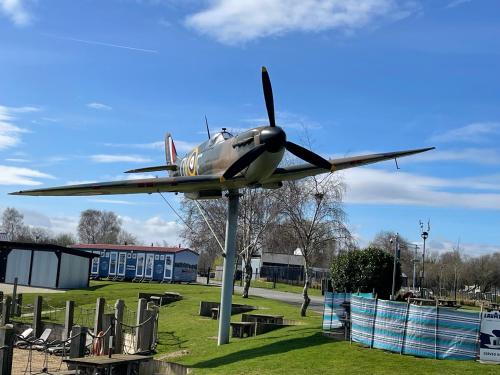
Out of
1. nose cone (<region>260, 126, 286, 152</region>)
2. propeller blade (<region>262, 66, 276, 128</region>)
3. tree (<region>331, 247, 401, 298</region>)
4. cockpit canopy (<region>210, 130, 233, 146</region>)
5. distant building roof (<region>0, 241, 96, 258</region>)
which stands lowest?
distant building roof (<region>0, 241, 96, 258</region>)

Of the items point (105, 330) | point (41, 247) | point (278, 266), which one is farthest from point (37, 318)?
point (278, 266)

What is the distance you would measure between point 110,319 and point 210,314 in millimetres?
9358

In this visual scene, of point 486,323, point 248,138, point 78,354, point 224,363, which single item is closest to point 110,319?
point 78,354

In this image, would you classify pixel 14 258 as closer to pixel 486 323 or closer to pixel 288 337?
pixel 288 337

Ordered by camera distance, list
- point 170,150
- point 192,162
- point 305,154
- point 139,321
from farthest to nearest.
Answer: point 170,150 → point 192,162 → point 139,321 → point 305,154

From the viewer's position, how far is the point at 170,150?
30.2m

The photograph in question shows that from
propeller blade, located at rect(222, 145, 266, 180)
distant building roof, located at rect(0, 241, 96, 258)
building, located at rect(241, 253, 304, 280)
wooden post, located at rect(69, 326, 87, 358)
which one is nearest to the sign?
propeller blade, located at rect(222, 145, 266, 180)

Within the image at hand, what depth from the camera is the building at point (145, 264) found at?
54938 millimetres

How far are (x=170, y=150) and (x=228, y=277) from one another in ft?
37.6

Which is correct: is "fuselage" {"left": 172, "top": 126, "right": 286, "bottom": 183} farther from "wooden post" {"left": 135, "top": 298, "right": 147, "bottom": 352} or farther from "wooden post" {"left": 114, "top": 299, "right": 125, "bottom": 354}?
"wooden post" {"left": 114, "top": 299, "right": 125, "bottom": 354}

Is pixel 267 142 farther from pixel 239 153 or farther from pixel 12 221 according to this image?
pixel 12 221

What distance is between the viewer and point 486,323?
48.4 feet

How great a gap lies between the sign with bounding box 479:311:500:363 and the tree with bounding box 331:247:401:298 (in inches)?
345

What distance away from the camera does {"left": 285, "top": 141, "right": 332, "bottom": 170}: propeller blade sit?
57.8 ft
